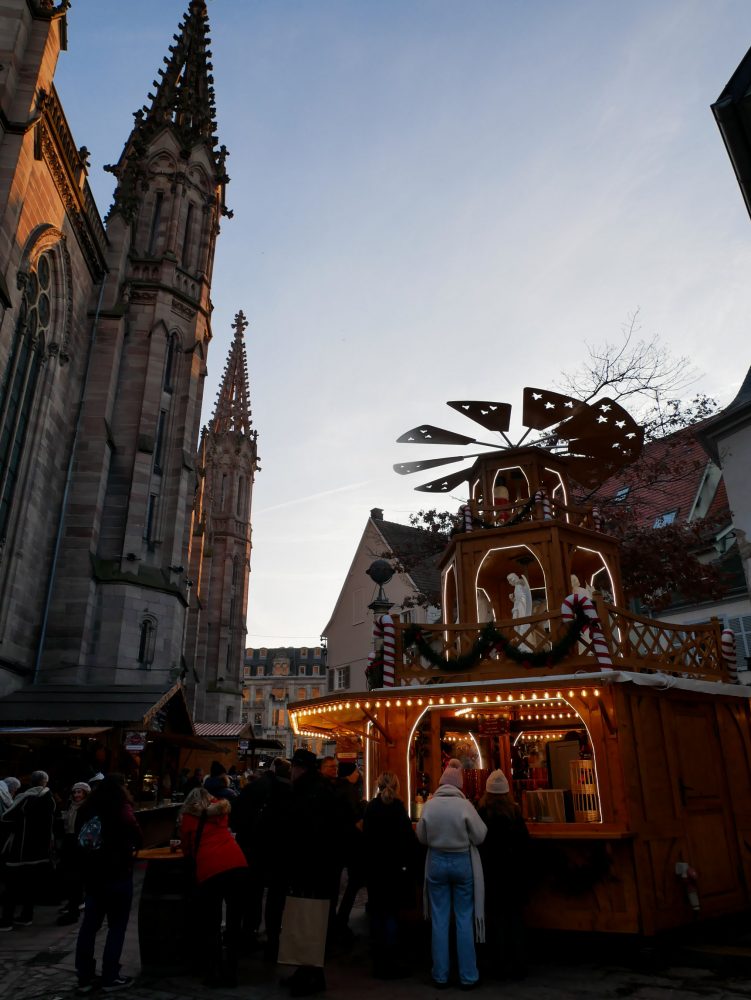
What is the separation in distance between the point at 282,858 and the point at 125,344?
2445 cm

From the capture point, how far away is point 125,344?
27469 millimetres

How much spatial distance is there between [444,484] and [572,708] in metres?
6.01

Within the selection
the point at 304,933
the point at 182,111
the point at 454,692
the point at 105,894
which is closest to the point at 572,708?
the point at 454,692

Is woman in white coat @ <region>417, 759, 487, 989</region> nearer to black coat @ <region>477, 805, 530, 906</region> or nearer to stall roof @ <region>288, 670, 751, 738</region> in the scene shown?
black coat @ <region>477, 805, 530, 906</region>

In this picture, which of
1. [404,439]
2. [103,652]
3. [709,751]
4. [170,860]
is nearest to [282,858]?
[170,860]

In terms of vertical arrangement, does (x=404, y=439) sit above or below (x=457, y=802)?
above


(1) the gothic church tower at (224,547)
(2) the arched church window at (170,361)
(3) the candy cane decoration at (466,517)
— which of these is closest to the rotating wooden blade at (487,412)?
(3) the candy cane decoration at (466,517)

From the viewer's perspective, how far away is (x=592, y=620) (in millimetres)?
9391

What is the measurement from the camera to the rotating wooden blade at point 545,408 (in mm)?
12812

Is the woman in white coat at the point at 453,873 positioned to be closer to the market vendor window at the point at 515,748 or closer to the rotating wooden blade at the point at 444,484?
the market vendor window at the point at 515,748

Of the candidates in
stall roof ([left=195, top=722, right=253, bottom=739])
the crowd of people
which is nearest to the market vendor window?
the crowd of people

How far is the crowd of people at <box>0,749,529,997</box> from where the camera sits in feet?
20.8

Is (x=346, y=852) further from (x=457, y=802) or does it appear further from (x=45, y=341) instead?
(x=45, y=341)

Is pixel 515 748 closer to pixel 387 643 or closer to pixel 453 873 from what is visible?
pixel 387 643
